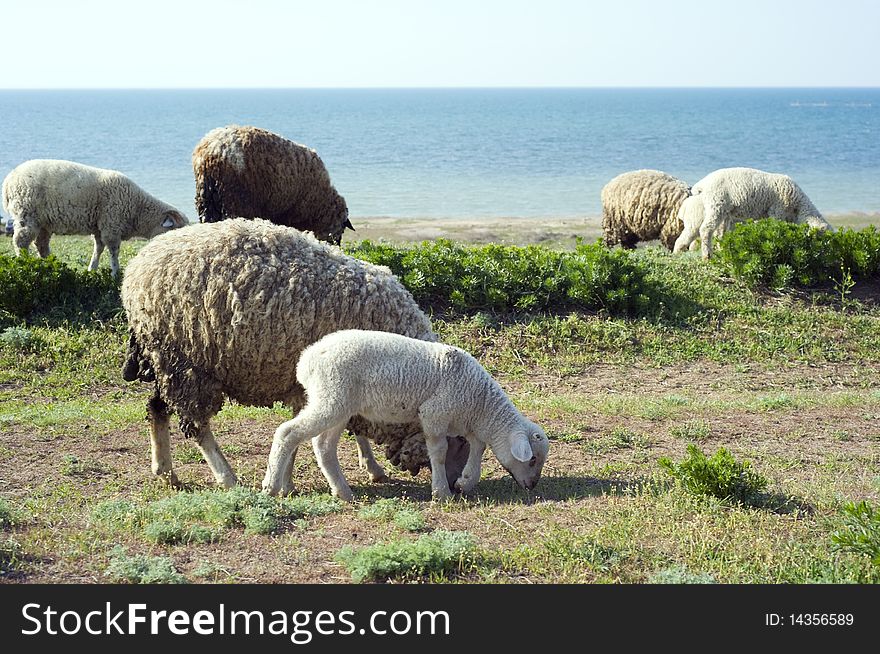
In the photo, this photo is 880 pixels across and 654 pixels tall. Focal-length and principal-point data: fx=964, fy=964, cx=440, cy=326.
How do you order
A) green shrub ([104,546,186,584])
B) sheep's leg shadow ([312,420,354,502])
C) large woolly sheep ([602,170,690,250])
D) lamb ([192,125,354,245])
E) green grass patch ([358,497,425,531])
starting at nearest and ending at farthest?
green shrub ([104,546,186,584]) < green grass patch ([358,497,425,531]) < sheep's leg shadow ([312,420,354,502]) < lamb ([192,125,354,245]) < large woolly sheep ([602,170,690,250])

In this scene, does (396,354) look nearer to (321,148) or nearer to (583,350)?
(583,350)

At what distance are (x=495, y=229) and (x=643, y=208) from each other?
1010cm

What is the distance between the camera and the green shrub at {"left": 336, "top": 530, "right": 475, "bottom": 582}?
5.06 m

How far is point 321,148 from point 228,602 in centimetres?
7060

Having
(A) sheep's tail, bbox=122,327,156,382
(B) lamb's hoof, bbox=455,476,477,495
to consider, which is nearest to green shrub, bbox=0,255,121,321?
(A) sheep's tail, bbox=122,327,156,382

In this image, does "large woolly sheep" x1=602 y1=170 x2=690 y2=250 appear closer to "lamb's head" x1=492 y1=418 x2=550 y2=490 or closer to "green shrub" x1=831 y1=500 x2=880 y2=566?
"lamb's head" x1=492 y1=418 x2=550 y2=490

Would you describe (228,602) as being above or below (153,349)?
below

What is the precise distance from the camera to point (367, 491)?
285 inches

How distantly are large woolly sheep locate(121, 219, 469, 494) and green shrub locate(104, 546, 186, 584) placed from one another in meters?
2.00

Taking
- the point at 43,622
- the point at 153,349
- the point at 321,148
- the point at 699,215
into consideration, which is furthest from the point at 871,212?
the point at 321,148

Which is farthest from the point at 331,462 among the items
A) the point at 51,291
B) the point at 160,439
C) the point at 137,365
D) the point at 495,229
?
the point at 495,229

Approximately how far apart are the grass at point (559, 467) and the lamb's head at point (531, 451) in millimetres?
141

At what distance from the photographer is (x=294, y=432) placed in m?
6.49

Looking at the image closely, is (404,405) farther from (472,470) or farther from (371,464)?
(371,464)
